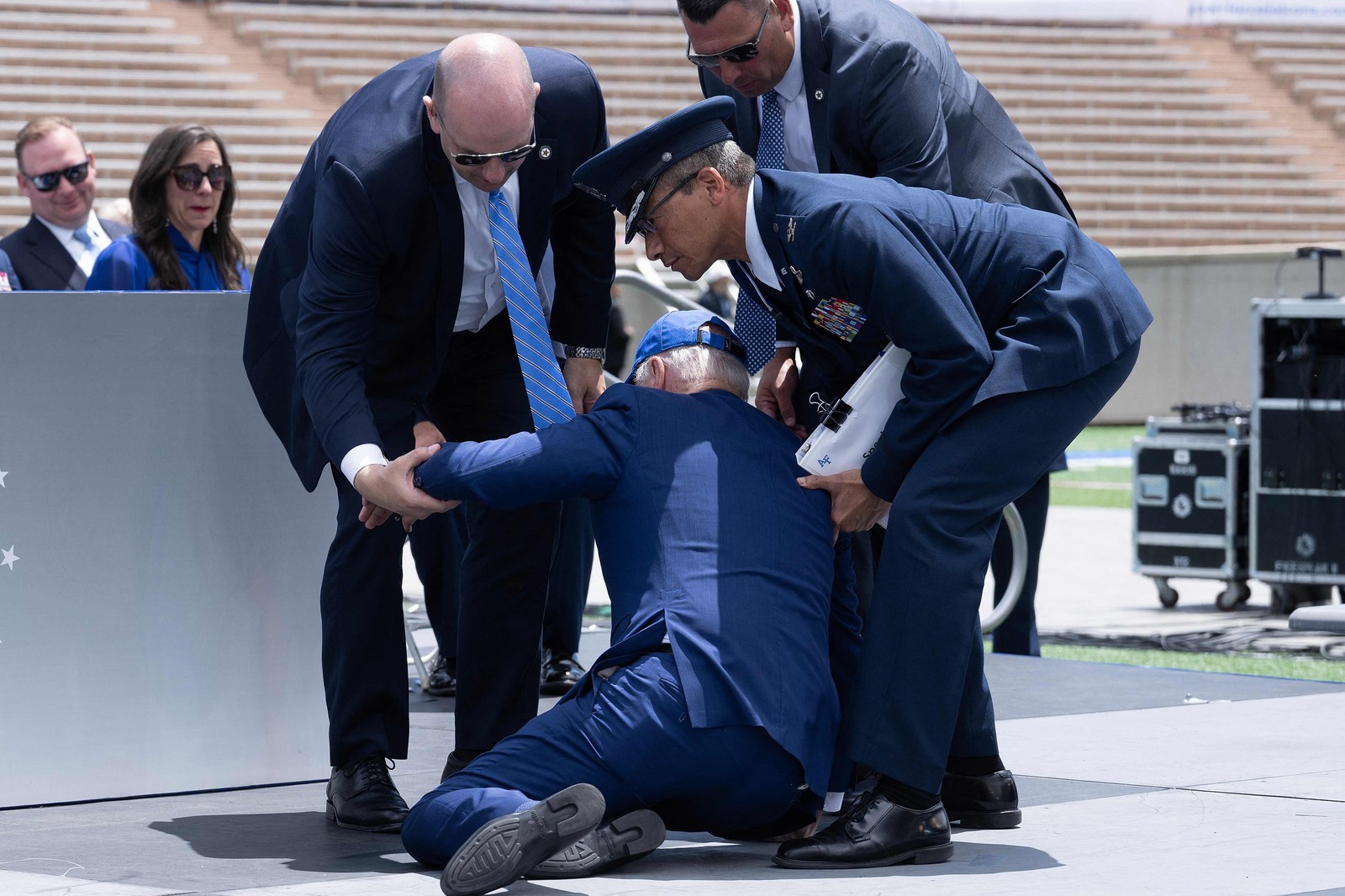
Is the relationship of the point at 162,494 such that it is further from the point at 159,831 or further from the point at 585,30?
the point at 585,30

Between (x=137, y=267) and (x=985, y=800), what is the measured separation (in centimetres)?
285

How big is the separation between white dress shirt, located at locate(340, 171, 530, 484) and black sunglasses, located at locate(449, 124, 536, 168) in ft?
0.57

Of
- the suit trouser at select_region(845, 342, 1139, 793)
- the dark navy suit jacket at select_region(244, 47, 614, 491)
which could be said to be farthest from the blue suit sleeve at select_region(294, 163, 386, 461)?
the suit trouser at select_region(845, 342, 1139, 793)

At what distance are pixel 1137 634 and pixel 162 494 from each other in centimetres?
417

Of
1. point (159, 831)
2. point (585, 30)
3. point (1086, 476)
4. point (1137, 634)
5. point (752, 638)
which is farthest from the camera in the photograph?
point (585, 30)

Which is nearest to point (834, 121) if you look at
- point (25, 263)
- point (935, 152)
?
point (935, 152)

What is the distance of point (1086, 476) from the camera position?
14305 mm

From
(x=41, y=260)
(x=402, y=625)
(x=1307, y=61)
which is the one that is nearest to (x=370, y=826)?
(x=402, y=625)

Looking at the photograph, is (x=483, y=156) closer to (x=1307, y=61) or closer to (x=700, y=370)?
(x=700, y=370)

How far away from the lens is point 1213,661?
240 inches

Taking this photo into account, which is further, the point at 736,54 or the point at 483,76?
the point at 736,54

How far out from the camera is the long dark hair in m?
5.00

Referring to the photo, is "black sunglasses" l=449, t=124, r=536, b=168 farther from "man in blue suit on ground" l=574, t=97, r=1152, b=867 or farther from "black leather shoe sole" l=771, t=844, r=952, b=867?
"black leather shoe sole" l=771, t=844, r=952, b=867

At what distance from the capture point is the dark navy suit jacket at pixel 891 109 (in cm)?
340
